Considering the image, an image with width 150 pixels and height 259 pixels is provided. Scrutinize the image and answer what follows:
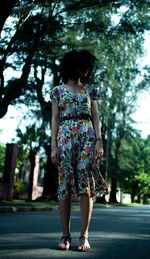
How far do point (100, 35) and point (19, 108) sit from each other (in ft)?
14.2

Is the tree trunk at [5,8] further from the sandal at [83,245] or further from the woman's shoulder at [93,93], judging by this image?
the sandal at [83,245]

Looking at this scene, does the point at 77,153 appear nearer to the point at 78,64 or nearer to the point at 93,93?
the point at 93,93

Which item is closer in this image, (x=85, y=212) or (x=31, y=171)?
(x=85, y=212)

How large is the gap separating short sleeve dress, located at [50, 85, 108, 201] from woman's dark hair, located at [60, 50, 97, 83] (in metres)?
0.21

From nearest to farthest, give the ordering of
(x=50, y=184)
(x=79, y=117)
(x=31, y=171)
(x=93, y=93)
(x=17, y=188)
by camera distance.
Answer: (x=79, y=117) → (x=93, y=93) → (x=50, y=184) → (x=31, y=171) → (x=17, y=188)

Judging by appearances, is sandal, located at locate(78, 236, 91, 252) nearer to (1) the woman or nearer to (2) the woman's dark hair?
(1) the woman

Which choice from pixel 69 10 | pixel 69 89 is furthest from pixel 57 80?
pixel 69 89

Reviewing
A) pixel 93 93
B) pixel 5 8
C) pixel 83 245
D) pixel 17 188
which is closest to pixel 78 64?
pixel 93 93

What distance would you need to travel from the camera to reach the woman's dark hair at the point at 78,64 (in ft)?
12.4

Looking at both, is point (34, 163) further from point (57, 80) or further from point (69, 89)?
point (69, 89)

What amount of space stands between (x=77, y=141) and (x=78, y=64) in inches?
31.2

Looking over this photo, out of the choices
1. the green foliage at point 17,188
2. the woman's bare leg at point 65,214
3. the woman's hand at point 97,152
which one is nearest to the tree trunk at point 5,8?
the woman's hand at point 97,152

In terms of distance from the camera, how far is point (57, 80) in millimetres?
18625

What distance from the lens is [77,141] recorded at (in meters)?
3.62
